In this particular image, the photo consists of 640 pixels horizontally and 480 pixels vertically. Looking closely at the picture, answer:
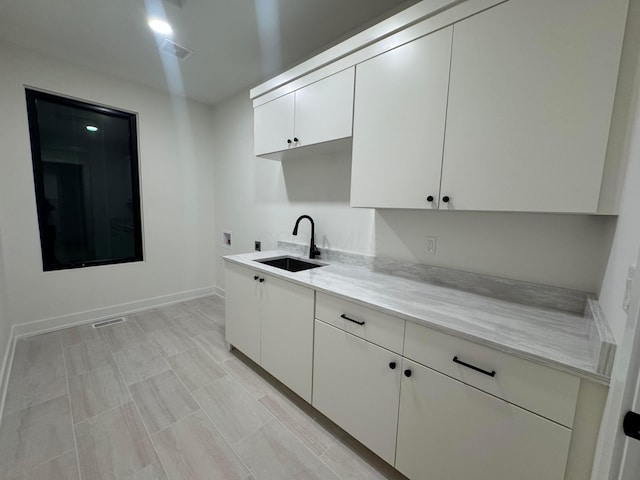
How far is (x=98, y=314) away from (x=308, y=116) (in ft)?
10.1

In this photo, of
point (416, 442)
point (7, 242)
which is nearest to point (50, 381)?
point (7, 242)

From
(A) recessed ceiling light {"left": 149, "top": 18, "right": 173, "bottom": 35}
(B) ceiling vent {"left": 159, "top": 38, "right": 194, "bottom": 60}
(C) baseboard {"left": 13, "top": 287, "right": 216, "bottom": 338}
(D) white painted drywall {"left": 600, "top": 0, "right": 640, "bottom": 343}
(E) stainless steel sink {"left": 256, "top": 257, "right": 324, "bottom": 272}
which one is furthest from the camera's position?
(C) baseboard {"left": 13, "top": 287, "right": 216, "bottom": 338}

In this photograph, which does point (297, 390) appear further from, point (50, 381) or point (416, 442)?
point (50, 381)

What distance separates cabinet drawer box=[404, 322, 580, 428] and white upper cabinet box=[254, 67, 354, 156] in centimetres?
124

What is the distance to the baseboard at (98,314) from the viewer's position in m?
2.52

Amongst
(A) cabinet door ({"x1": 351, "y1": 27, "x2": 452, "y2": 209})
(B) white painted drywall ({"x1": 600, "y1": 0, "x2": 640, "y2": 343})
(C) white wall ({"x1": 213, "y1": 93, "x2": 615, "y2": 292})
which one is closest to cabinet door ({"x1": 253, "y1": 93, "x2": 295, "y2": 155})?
(C) white wall ({"x1": 213, "y1": 93, "x2": 615, "y2": 292})

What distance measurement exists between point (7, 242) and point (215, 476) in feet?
9.11

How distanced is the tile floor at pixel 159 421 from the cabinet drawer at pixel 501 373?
0.75 meters

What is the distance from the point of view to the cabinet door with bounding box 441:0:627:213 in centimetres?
90

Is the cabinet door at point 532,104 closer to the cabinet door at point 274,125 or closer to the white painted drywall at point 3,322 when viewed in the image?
the cabinet door at point 274,125

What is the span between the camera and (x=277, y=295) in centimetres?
179

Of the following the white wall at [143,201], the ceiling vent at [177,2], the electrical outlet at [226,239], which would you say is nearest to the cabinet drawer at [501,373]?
the ceiling vent at [177,2]

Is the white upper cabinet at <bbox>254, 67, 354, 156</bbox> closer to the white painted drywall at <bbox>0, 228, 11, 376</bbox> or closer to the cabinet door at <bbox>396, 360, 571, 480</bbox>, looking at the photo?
the cabinet door at <bbox>396, 360, 571, 480</bbox>

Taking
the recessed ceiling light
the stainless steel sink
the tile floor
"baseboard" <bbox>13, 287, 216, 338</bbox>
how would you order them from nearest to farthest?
1. the tile floor
2. the recessed ceiling light
3. the stainless steel sink
4. "baseboard" <bbox>13, 287, 216, 338</bbox>
